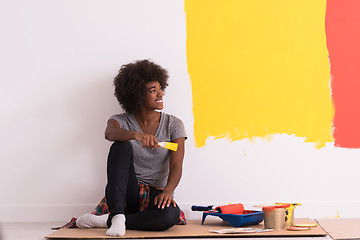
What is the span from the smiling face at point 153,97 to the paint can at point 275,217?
2.21 ft

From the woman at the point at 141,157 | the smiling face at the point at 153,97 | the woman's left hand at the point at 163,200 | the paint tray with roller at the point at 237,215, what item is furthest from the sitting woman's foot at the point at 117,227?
the smiling face at the point at 153,97

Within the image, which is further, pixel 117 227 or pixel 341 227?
pixel 341 227

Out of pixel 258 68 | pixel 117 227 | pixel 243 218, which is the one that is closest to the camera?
pixel 117 227

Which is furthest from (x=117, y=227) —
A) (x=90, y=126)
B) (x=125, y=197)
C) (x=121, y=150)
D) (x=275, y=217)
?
(x=90, y=126)

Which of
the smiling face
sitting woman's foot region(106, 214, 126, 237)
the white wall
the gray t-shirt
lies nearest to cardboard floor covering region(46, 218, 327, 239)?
sitting woman's foot region(106, 214, 126, 237)

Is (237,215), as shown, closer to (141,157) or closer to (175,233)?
(175,233)

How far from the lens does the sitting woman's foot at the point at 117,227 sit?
193 centimetres

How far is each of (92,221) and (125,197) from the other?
20 cm

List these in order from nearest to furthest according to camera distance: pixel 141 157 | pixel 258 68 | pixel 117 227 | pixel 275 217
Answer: pixel 117 227 < pixel 275 217 < pixel 141 157 < pixel 258 68

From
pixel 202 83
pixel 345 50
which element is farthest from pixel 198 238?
pixel 345 50

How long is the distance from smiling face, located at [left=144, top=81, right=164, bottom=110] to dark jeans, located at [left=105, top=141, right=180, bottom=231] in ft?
0.90

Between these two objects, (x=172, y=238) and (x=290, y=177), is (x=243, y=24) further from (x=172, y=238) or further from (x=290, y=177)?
(x=172, y=238)

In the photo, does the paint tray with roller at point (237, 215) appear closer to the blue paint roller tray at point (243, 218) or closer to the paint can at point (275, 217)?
the blue paint roller tray at point (243, 218)

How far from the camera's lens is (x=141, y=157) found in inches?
90.0
